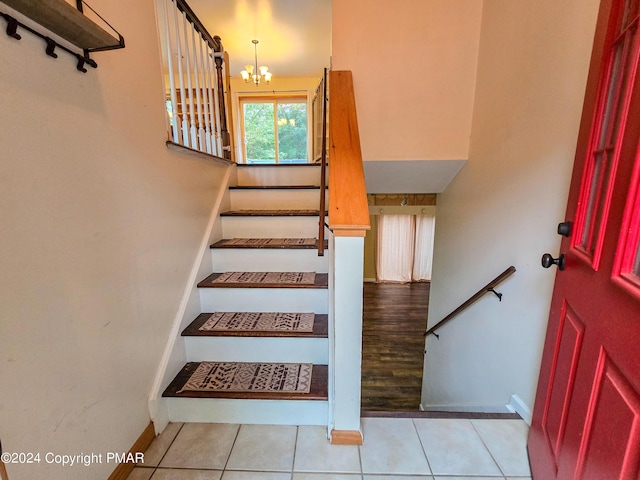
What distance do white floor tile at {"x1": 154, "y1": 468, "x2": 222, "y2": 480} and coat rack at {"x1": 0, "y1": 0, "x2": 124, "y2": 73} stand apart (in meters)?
1.51

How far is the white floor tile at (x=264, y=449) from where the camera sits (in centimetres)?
121

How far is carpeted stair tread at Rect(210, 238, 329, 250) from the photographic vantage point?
1902mm

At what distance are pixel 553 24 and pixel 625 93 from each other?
767mm

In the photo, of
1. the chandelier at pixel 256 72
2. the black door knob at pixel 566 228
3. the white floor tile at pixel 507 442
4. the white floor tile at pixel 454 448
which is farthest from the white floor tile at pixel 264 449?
the chandelier at pixel 256 72

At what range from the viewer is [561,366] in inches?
39.6

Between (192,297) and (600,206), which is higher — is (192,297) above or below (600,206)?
below

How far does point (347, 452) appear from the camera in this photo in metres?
1.26

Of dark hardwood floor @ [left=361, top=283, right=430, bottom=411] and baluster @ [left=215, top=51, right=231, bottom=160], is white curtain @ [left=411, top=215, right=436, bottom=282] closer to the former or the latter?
dark hardwood floor @ [left=361, top=283, right=430, bottom=411]

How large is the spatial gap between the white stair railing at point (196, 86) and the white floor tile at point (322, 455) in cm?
161

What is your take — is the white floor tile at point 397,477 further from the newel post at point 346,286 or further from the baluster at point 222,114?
the baluster at point 222,114

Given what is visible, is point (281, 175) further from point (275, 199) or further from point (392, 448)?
point (392, 448)

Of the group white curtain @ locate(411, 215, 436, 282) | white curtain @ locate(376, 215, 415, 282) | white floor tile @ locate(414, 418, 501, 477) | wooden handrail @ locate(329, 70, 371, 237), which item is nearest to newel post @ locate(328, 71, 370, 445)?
wooden handrail @ locate(329, 70, 371, 237)

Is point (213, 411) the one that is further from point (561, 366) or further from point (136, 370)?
point (561, 366)

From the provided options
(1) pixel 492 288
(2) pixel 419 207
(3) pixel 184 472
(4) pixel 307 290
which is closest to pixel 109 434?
(3) pixel 184 472
